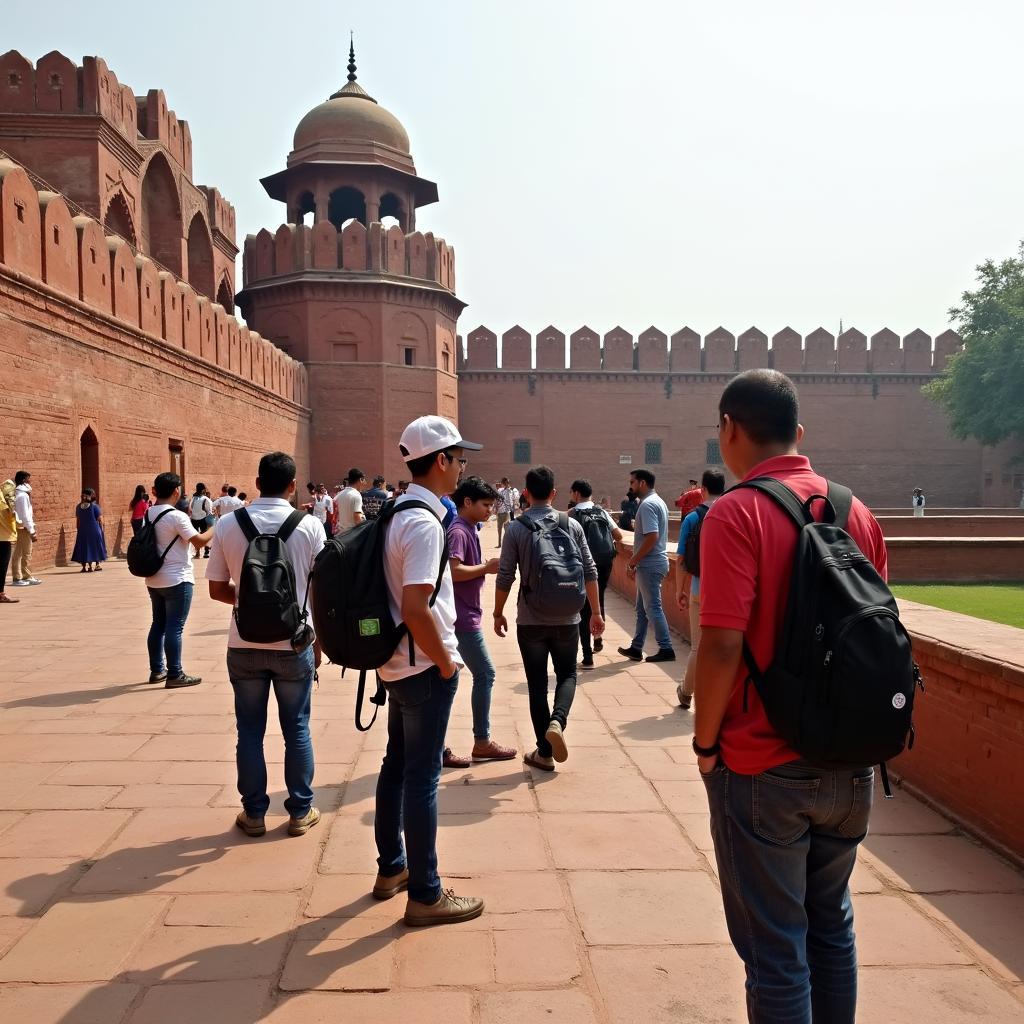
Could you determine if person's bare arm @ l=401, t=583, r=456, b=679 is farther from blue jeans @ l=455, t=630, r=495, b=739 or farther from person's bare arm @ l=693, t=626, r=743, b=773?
blue jeans @ l=455, t=630, r=495, b=739

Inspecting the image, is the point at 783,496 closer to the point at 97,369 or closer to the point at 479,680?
the point at 479,680

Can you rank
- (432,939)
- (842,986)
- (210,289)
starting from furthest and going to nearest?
(210,289) < (432,939) < (842,986)

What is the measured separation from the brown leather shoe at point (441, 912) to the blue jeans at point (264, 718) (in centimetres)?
94

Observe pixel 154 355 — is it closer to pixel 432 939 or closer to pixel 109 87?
pixel 109 87

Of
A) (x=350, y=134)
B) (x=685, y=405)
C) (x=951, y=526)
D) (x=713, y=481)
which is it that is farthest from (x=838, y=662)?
(x=685, y=405)

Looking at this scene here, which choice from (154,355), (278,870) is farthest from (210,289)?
(278,870)

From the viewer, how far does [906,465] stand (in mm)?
37875

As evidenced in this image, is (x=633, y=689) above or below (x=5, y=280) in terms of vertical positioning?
below

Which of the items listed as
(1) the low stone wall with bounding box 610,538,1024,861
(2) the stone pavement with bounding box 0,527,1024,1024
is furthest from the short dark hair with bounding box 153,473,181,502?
(1) the low stone wall with bounding box 610,538,1024,861

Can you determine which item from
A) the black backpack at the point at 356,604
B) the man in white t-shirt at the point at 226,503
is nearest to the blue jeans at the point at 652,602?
the black backpack at the point at 356,604

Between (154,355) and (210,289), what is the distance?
11.0 meters

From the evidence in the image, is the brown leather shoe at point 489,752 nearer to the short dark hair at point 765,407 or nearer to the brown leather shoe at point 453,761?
the brown leather shoe at point 453,761

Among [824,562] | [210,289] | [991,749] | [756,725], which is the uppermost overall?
[210,289]

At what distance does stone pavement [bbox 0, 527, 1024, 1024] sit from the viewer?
2.31 m
